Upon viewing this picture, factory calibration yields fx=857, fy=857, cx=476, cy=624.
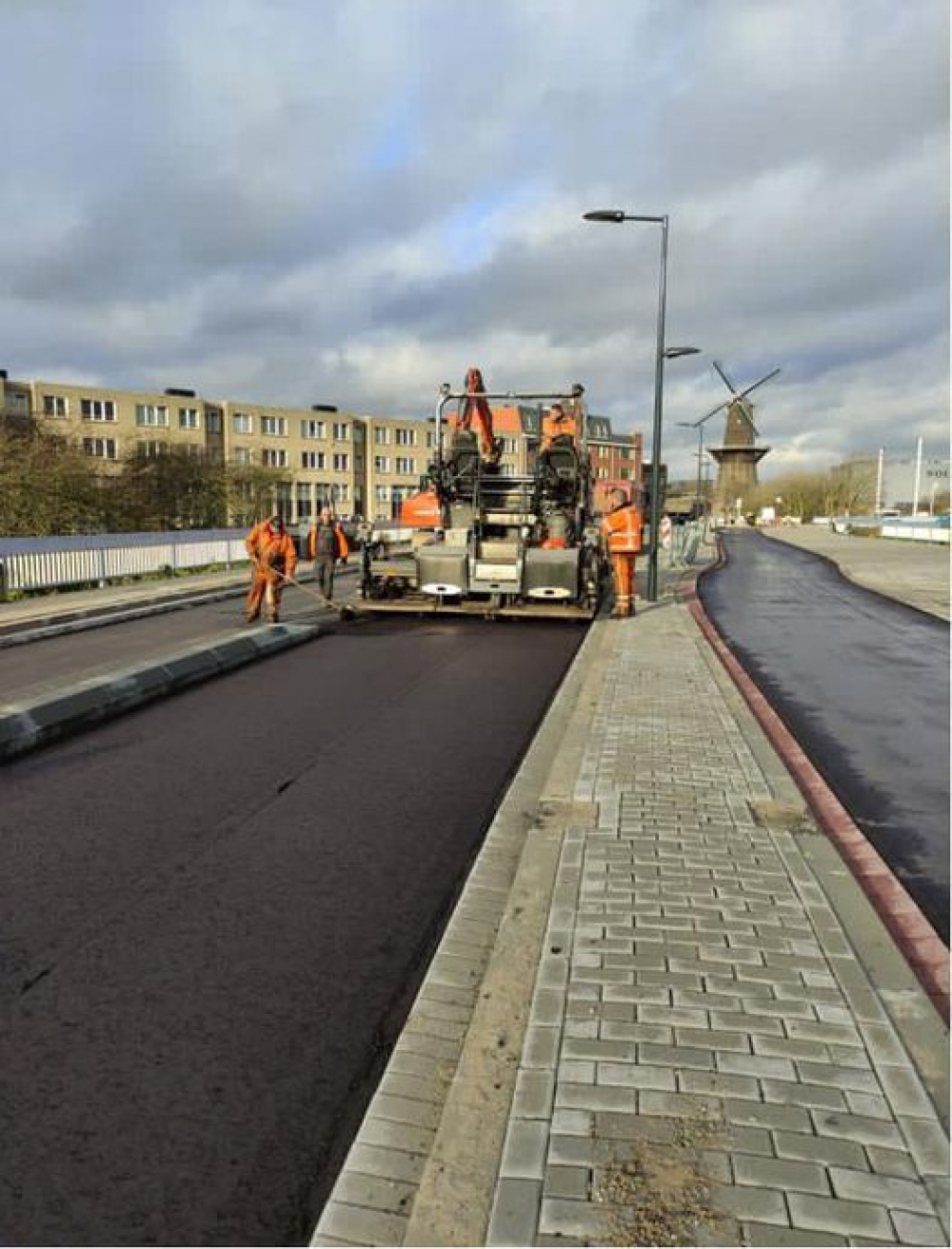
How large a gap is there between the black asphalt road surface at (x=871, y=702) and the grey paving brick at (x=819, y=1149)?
1.84m

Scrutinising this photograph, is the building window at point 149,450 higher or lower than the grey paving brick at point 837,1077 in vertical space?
higher

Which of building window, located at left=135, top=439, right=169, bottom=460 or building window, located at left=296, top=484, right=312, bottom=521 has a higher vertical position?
building window, located at left=135, top=439, right=169, bottom=460

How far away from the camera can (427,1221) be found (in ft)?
7.08

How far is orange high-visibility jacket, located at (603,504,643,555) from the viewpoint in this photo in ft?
46.1

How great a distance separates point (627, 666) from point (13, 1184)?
8063 mm

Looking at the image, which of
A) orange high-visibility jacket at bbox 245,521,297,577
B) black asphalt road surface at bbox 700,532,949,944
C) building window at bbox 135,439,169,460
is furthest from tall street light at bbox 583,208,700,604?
building window at bbox 135,439,169,460

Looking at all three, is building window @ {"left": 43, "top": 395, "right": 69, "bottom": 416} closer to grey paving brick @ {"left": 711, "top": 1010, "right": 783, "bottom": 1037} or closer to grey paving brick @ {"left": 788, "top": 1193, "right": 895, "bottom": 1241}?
grey paving brick @ {"left": 711, "top": 1010, "right": 783, "bottom": 1037}

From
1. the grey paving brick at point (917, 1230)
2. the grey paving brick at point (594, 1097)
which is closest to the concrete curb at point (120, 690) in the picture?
the grey paving brick at point (594, 1097)

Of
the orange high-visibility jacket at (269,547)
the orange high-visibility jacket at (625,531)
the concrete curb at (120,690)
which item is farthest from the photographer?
the orange high-visibility jacket at (625,531)

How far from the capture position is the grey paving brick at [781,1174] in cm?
221

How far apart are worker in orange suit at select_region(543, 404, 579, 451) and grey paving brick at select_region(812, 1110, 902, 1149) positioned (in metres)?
13.1

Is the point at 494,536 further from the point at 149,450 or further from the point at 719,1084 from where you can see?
the point at 149,450

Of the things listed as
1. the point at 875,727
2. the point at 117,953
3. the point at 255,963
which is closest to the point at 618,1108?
the point at 255,963

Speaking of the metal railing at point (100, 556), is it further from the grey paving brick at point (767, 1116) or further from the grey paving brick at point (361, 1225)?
the grey paving brick at point (767, 1116)
